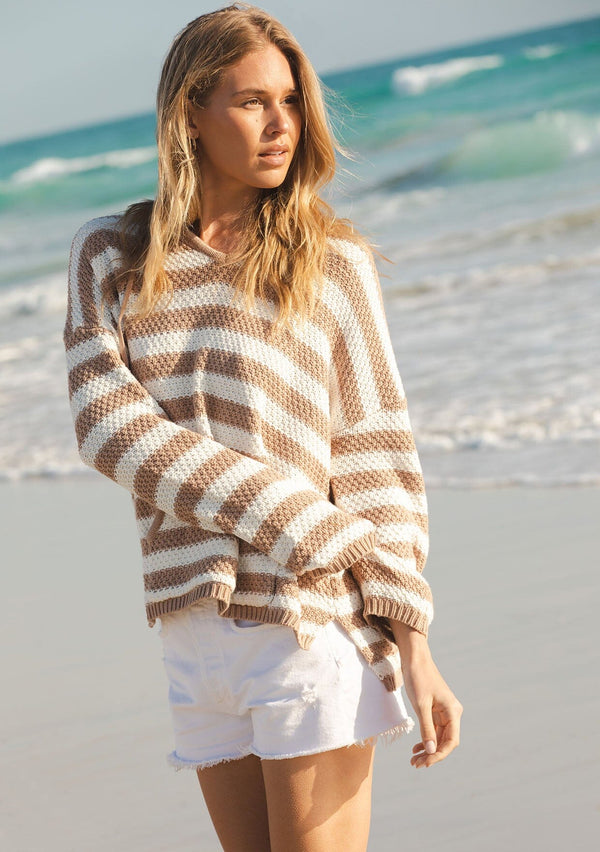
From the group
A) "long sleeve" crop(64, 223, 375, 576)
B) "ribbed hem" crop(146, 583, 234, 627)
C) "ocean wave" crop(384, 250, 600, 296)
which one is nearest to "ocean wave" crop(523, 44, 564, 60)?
"ocean wave" crop(384, 250, 600, 296)

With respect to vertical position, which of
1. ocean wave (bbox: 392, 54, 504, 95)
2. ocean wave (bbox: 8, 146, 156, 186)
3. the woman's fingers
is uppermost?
the woman's fingers

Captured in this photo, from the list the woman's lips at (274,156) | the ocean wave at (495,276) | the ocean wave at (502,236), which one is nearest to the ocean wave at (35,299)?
the ocean wave at (502,236)

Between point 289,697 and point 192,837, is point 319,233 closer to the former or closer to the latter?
point 289,697

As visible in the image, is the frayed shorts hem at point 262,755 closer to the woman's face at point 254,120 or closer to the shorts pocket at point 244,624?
the shorts pocket at point 244,624

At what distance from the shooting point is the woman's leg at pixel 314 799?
170cm

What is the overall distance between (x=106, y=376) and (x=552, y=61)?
34.2m

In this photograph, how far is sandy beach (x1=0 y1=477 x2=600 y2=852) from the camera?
9.11ft

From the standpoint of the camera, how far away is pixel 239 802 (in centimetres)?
184

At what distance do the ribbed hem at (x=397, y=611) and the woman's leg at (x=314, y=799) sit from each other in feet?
0.72

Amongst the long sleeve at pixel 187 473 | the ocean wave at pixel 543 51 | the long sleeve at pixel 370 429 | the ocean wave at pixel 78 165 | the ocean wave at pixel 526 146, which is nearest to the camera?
the long sleeve at pixel 187 473

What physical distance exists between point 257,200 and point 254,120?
151 millimetres

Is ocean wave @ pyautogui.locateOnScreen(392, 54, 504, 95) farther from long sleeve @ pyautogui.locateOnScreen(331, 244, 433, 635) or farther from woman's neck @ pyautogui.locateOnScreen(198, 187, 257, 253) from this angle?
long sleeve @ pyautogui.locateOnScreen(331, 244, 433, 635)

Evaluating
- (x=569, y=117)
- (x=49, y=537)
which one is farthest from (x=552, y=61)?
(x=49, y=537)

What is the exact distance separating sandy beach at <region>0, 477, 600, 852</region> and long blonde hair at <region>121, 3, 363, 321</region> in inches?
60.4
